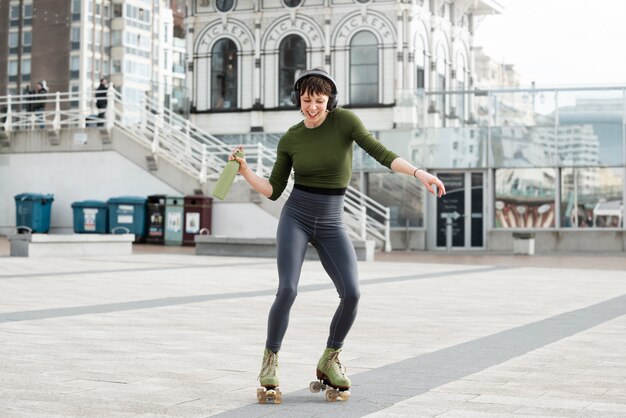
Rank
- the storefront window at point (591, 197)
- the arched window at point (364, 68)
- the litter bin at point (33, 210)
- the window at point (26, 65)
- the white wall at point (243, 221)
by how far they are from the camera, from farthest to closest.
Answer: the window at point (26, 65)
the arched window at point (364, 68)
the storefront window at point (591, 197)
the litter bin at point (33, 210)
the white wall at point (243, 221)

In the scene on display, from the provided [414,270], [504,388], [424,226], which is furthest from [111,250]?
[504,388]

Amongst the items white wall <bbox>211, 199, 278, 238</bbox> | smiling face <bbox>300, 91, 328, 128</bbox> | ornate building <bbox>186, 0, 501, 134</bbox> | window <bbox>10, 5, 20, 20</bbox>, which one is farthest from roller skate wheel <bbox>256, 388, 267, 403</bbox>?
window <bbox>10, 5, 20, 20</bbox>

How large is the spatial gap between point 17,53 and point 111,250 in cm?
6597

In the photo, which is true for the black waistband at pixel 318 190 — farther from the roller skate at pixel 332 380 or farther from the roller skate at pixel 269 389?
the roller skate at pixel 269 389

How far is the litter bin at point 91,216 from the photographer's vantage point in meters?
30.1

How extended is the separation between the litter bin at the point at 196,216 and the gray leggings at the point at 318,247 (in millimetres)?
23151

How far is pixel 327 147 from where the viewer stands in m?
5.89

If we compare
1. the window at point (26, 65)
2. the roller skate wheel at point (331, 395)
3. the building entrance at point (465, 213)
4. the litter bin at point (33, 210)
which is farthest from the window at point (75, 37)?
the roller skate wheel at point (331, 395)

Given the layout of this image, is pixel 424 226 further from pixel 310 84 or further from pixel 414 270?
pixel 310 84

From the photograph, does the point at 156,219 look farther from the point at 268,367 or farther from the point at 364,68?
the point at 268,367

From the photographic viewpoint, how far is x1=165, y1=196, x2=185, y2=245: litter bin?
95.4 ft

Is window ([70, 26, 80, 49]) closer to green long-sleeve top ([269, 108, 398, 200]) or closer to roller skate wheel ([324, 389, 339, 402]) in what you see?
green long-sleeve top ([269, 108, 398, 200])

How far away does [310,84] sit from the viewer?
5879 mm

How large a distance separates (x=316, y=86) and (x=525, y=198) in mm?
28689
